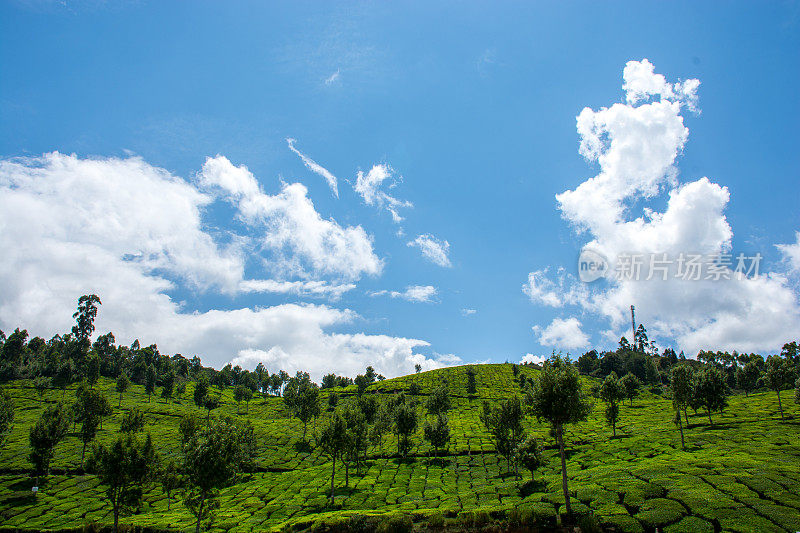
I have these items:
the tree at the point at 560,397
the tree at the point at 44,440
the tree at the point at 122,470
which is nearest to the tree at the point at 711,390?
the tree at the point at 560,397

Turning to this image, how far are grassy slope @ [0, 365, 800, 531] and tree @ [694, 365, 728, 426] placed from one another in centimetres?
403

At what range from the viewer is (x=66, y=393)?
152750mm

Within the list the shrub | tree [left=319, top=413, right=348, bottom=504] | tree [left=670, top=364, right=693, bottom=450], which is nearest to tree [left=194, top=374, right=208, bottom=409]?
tree [left=319, top=413, right=348, bottom=504]

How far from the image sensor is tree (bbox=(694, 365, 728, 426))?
8619cm

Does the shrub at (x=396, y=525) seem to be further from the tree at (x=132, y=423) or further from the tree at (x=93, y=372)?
the tree at (x=93, y=372)

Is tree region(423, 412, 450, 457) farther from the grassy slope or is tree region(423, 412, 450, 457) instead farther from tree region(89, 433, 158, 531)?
tree region(89, 433, 158, 531)

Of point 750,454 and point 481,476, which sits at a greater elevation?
point 750,454

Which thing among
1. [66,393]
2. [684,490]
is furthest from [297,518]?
[66,393]

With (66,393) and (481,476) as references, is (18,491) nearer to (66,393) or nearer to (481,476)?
(481,476)

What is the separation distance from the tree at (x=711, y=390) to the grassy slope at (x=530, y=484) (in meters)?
4.03

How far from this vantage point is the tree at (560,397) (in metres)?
40.3

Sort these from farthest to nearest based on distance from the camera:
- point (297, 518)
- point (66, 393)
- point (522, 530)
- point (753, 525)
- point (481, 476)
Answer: point (66, 393) < point (481, 476) < point (297, 518) < point (522, 530) < point (753, 525)

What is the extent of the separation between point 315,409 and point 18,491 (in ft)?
208

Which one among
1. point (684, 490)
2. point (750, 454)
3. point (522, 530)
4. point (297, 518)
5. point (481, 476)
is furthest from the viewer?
point (481, 476)
